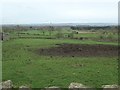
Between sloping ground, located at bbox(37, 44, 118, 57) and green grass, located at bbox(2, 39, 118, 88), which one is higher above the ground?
sloping ground, located at bbox(37, 44, 118, 57)

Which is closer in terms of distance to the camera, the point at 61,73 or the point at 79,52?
the point at 61,73

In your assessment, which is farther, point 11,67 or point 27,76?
point 11,67

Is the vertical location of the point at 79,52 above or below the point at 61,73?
above

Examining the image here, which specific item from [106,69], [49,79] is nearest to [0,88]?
[49,79]

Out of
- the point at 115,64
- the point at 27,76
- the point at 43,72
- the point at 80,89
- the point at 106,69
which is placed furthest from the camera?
the point at 115,64

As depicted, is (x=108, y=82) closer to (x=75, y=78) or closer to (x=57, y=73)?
(x=75, y=78)

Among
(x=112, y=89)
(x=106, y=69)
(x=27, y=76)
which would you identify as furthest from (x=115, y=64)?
(x=112, y=89)

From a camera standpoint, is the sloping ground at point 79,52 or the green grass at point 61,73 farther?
the sloping ground at point 79,52

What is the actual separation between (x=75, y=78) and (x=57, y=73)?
1.45 metres

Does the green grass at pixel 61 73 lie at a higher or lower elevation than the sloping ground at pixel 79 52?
lower

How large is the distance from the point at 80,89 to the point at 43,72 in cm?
623

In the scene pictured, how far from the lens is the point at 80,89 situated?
855cm

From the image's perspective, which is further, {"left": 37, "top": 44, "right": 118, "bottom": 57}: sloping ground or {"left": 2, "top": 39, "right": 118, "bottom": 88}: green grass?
{"left": 37, "top": 44, "right": 118, "bottom": 57}: sloping ground

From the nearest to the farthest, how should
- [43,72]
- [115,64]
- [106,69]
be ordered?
[43,72], [106,69], [115,64]
